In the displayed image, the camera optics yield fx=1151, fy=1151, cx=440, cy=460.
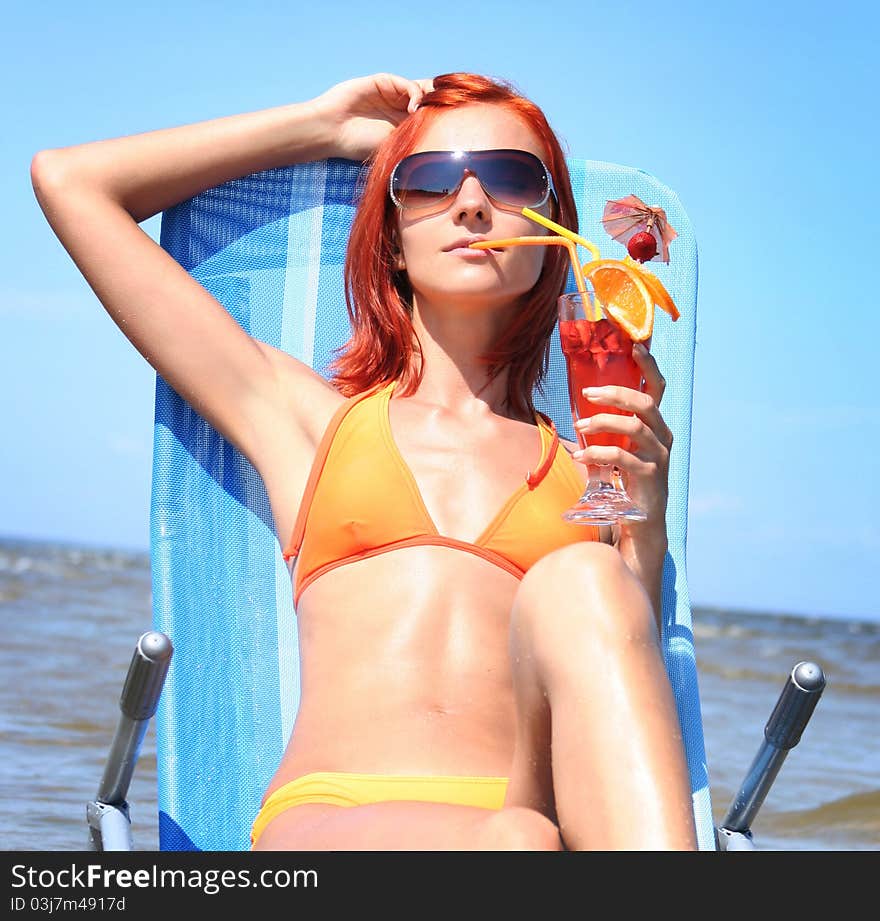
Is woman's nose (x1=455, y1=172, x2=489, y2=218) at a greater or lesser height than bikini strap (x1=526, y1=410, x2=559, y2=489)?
greater

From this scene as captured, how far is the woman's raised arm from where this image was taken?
8.32 feet

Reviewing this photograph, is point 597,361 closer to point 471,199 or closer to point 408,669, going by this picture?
point 471,199

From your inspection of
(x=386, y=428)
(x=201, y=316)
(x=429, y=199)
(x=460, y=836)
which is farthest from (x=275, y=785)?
(x=429, y=199)

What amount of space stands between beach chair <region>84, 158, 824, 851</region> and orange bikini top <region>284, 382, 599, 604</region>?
20.3 inches

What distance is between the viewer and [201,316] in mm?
2533

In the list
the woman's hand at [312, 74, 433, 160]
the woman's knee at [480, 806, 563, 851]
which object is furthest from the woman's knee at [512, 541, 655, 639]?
the woman's hand at [312, 74, 433, 160]

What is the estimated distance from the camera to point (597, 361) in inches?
84.3

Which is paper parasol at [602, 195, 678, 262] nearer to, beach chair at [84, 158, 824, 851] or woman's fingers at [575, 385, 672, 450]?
woman's fingers at [575, 385, 672, 450]

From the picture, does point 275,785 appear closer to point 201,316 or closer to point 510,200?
point 201,316

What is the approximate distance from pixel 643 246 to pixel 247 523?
122 centimetres

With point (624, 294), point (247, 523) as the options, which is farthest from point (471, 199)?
point (247, 523)

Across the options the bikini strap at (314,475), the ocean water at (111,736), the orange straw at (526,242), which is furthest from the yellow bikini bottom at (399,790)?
the ocean water at (111,736)

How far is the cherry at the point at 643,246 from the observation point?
231cm

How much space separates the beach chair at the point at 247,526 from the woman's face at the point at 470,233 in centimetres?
54
